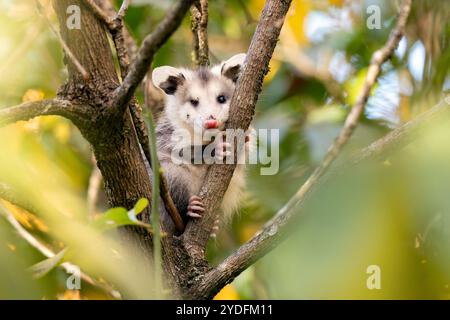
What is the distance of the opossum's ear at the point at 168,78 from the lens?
11.6ft

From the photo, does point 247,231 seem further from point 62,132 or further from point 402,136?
point 402,136

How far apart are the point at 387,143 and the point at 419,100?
1161 mm

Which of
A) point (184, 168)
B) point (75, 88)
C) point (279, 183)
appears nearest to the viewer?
point (75, 88)

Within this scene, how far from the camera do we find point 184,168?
317cm

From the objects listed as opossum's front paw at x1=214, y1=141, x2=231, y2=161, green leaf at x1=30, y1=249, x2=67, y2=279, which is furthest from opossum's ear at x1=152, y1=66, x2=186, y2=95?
green leaf at x1=30, y1=249, x2=67, y2=279

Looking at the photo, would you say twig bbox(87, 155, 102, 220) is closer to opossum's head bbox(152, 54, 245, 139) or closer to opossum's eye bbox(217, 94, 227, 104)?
opossum's head bbox(152, 54, 245, 139)

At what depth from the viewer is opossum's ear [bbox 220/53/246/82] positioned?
3.40 metres

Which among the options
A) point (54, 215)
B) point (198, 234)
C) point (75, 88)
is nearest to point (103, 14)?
point (75, 88)

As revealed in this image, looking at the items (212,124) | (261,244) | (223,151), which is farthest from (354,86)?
(261,244)

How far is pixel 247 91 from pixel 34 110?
0.99 m

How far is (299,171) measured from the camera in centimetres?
343

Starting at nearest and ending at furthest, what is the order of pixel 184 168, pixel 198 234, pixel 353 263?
pixel 353 263 < pixel 198 234 < pixel 184 168

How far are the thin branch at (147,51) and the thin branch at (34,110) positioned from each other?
0.47ft
